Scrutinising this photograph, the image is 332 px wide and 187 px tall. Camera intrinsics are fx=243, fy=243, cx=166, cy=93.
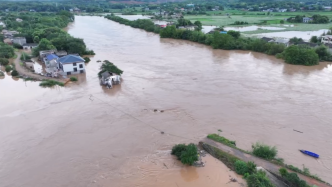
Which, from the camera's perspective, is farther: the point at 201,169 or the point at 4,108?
the point at 4,108

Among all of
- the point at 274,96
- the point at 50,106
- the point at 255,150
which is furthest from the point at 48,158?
the point at 274,96

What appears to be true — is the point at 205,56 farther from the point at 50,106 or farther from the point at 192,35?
the point at 50,106

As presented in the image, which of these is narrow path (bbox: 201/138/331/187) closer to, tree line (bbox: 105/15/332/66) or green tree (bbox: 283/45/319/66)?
green tree (bbox: 283/45/319/66)

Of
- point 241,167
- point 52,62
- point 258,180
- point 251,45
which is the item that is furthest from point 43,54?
point 258,180

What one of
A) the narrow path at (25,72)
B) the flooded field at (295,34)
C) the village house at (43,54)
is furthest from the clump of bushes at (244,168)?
the flooded field at (295,34)

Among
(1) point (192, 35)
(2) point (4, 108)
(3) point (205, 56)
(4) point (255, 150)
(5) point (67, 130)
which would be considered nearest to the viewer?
(4) point (255, 150)

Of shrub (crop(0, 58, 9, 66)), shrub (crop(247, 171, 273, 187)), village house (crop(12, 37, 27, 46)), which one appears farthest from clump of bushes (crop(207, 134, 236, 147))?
village house (crop(12, 37, 27, 46))

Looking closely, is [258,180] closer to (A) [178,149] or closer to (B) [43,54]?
(A) [178,149]
